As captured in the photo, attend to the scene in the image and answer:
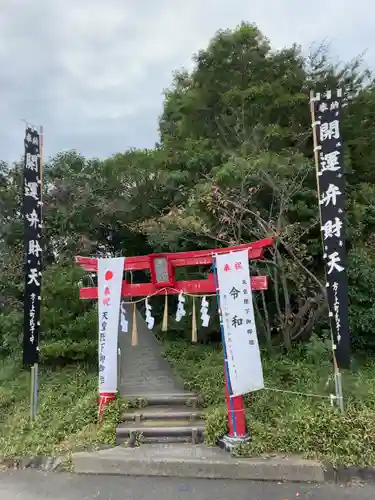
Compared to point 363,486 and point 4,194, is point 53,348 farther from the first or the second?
point 363,486

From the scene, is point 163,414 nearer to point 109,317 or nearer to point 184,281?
point 109,317

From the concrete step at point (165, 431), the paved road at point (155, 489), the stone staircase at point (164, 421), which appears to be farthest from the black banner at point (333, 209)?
the stone staircase at point (164, 421)

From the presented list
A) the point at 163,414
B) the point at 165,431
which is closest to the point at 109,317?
the point at 163,414

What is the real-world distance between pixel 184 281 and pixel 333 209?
2.74 m

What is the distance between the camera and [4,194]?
1238 centimetres

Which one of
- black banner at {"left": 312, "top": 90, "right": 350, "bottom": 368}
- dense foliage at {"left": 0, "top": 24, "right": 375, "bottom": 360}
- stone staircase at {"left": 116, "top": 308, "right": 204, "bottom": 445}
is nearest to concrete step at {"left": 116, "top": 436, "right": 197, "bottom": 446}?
stone staircase at {"left": 116, "top": 308, "right": 204, "bottom": 445}

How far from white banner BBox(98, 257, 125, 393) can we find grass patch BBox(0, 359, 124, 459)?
2.11ft

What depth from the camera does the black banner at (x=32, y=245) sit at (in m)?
7.74

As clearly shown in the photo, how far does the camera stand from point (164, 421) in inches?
291

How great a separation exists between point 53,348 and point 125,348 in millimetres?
1702

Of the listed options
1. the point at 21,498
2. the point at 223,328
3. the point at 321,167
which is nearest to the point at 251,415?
the point at 223,328

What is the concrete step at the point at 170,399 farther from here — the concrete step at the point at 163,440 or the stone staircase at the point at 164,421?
the concrete step at the point at 163,440

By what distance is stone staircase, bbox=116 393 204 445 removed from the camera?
682 cm

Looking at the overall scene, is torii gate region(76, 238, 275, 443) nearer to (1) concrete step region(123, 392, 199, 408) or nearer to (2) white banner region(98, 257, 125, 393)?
(2) white banner region(98, 257, 125, 393)
